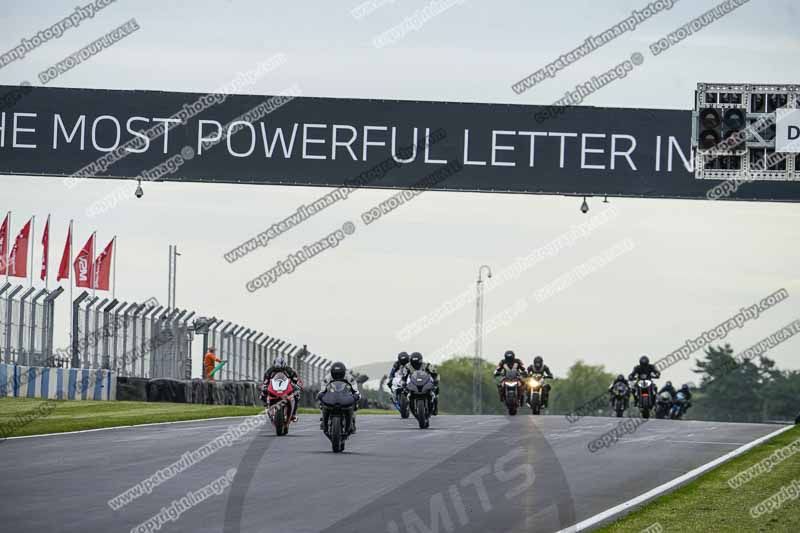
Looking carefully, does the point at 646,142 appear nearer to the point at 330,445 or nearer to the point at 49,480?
the point at 330,445

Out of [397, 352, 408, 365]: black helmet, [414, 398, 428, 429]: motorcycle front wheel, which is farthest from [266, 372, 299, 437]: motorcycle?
[397, 352, 408, 365]: black helmet

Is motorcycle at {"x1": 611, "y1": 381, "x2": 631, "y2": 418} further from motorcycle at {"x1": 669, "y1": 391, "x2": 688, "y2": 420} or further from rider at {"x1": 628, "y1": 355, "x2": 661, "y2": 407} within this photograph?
rider at {"x1": 628, "y1": 355, "x2": 661, "y2": 407}

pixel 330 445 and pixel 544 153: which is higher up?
pixel 544 153

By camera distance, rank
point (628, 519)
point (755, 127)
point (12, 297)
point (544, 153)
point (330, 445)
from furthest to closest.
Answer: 1. point (12, 297)
2. point (544, 153)
3. point (755, 127)
4. point (330, 445)
5. point (628, 519)

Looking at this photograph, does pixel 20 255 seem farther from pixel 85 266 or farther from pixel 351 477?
pixel 351 477

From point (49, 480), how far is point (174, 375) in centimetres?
2188

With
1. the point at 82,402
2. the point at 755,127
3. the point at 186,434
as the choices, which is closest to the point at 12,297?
the point at 82,402

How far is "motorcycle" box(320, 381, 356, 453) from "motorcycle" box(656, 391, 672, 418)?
20751 mm

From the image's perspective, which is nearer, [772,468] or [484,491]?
[484,491]

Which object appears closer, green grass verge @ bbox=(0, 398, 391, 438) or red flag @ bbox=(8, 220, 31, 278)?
green grass verge @ bbox=(0, 398, 391, 438)

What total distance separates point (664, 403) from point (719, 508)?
25.1m

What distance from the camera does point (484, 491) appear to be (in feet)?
47.4

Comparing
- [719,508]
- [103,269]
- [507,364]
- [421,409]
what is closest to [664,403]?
[507,364]

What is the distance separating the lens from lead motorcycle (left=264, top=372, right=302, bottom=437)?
21531mm
